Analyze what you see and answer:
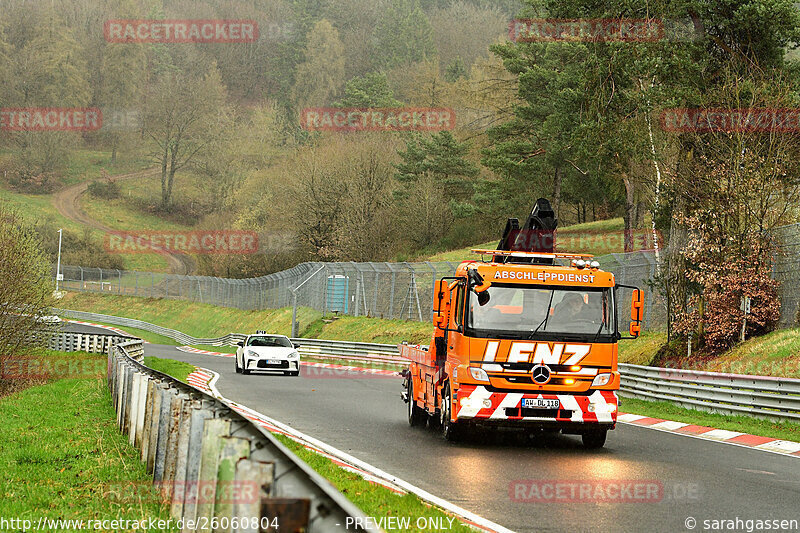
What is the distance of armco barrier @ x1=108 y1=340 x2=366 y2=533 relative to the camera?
3824 millimetres

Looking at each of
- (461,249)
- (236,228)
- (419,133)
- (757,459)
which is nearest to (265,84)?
(236,228)

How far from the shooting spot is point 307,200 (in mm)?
70062

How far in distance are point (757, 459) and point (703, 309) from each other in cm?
1294

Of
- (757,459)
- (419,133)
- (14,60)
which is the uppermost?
(14,60)

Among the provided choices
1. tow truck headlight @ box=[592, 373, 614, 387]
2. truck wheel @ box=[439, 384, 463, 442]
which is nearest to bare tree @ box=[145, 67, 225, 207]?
truck wheel @ box=[439, 384, 463, 442]

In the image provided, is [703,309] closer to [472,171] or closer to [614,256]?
[614,256]

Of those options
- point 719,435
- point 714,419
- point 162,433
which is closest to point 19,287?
point 714,419

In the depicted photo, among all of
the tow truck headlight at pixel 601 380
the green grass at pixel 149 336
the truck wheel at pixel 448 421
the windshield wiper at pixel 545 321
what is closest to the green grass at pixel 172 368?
the truck wheel at pixel 448 421

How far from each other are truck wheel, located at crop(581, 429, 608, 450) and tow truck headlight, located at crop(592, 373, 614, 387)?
0.88 meters

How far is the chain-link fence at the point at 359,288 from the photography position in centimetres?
3228

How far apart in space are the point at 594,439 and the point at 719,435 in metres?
3.49

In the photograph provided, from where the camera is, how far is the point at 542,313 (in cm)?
1360

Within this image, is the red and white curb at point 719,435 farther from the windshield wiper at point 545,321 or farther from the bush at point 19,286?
the bush at point 19,286

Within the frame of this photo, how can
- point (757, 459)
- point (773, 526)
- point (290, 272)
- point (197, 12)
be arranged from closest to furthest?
point (773, 526), point (757, 459), point (290, 272), point (197, 12)
